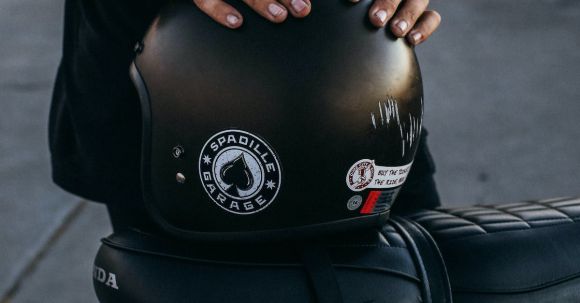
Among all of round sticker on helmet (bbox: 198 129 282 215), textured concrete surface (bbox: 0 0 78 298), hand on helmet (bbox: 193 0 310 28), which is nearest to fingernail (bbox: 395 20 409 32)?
hand on helmet (bbox: 193 0 310 28)

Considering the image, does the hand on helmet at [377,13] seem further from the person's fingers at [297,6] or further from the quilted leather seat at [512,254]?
the quilted leather seat at [512,254]

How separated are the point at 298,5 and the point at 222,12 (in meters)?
0.11

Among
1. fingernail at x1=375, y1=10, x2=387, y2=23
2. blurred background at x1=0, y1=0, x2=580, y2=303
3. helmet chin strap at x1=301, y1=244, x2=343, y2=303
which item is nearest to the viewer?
helmet chin strap at x1=301, y1=244, x2=343, y2=303

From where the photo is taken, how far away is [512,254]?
1.03m

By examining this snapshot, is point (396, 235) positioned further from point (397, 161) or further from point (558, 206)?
point (558, 206)

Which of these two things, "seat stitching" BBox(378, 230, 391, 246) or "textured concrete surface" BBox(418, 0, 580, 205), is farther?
"textured concrete surface" BBox(418, 0, 580, 205)

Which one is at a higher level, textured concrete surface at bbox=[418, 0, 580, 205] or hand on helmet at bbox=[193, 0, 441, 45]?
hand on helmet at bbox=[193, 0, 441, 45]

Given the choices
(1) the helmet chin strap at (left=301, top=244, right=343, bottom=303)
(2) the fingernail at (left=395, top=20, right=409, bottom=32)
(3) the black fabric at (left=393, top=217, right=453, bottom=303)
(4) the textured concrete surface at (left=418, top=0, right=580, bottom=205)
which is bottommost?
(4) the textured concrete surface at (left=418, top=0, right=580, bottom=205)

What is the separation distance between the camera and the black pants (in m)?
1.25

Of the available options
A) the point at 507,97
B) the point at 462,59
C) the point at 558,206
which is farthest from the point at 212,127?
the point at 462,59

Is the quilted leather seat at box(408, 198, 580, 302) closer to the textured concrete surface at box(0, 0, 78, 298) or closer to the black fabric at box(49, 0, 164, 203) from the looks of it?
the black fabric at box(49, 0, 164, 203)

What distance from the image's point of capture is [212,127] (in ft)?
3.33

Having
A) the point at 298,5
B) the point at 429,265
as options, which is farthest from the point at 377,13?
the point at 429,265

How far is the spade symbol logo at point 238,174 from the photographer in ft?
3.25
